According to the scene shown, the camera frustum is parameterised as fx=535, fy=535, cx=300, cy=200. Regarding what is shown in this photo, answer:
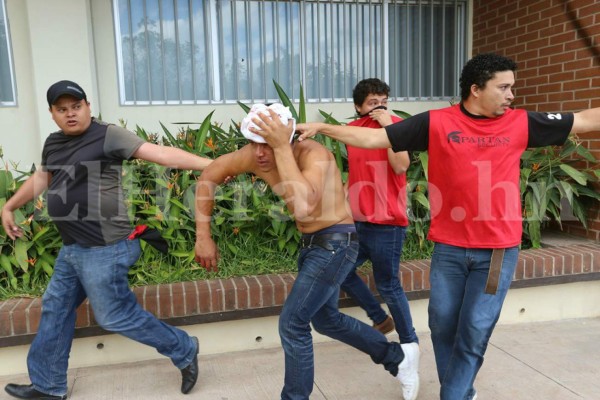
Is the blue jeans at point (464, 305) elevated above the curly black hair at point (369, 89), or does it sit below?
below

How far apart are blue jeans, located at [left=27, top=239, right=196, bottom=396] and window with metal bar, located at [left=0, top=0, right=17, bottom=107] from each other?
106 inches

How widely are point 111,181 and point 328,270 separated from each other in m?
1.23

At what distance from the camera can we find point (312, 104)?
5555mm

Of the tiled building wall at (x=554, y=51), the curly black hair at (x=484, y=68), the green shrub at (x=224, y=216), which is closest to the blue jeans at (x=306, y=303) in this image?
the curly black hair at (x=484, y=68)

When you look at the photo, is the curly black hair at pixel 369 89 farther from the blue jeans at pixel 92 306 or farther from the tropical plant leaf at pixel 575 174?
the tropical plant leaf at pixel 575 174

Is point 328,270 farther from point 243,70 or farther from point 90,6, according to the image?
point 90,6

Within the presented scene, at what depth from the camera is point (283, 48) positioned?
5.46 meters

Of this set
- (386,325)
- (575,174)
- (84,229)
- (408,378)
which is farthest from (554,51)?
(84,229)

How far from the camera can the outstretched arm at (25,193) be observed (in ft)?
9.50

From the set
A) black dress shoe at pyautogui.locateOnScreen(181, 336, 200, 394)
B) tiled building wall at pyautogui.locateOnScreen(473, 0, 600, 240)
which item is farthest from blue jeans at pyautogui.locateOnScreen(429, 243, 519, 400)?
tiled building wall at pyautogui.locateOnScreen(473, 0, 600, 240)

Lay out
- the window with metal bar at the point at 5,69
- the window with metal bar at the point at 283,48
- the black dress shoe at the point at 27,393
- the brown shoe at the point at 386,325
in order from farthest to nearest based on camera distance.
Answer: the window with metal bar at the point at 283,48 < the window with metal bar at the point at 5,69 < the brown shoe at the point at 386,325 < the black dress shoe at the point at 27,393

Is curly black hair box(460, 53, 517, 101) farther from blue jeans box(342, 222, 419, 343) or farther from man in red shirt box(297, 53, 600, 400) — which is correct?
blue jeans box(342, 222, 419, 343)

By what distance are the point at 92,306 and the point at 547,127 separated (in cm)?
238

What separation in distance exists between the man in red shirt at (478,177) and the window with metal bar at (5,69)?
3.55m
